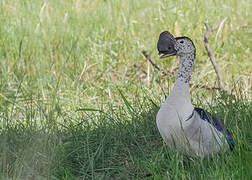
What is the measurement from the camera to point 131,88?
5000mm

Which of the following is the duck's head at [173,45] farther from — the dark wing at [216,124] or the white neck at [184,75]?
the dark wing at [216,124]

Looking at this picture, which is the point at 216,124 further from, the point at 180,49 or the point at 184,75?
the point at 180,49

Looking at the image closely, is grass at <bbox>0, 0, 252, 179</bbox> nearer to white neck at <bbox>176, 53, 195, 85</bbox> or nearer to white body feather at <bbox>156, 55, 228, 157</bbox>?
white body feather at <bbox>156, 55, 228, 157</bbox>

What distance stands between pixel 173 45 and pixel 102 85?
2.43 metres

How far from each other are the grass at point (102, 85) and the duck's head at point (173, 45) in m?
0.63

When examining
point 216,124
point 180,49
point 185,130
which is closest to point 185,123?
point 185,130

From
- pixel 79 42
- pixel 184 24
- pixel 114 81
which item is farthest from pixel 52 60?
pixel 184 24

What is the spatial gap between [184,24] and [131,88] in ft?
4.24

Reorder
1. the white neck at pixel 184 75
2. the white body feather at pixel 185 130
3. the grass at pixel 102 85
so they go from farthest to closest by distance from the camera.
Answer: the grass at pixel 102 85 → the white neck at pixel 184 75 → the white body feather at pixel 185 130

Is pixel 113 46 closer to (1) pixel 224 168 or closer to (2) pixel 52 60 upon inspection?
(2) pixel 52 60

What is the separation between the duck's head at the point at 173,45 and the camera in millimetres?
2895

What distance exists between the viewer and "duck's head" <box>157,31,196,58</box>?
9.50 ft

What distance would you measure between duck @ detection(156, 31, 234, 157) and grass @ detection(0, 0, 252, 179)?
92 mm

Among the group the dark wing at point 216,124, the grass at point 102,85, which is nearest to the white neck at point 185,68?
the dark wing at point 216,124
